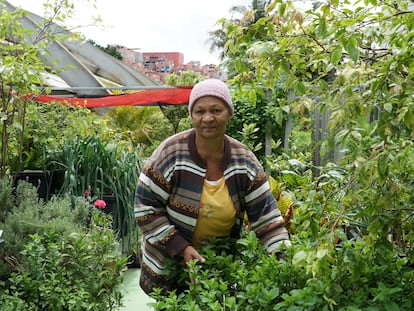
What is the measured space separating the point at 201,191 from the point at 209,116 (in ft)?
1.03

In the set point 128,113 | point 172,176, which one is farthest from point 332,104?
point 128,113

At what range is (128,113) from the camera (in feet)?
42.6

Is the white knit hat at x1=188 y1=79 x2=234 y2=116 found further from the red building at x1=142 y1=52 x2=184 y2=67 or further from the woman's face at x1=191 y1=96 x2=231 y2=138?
the red building at x1=142 y1=52 x2=184 y2=67

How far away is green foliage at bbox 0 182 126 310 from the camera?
84.4 inches

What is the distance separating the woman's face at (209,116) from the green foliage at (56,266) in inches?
30.9

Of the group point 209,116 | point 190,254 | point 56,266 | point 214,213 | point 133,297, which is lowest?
point 133,297

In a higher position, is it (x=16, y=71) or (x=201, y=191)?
(x=16, y=71)

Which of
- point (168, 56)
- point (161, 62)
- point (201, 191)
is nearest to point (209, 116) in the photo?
point (201, 191)

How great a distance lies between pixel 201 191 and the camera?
2.00 meters

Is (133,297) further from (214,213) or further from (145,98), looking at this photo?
(145,98)

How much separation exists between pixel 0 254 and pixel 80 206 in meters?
0.80

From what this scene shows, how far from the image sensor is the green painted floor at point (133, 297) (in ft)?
11.9

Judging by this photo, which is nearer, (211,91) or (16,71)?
(211,91)

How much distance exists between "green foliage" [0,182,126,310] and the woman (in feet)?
1.28
